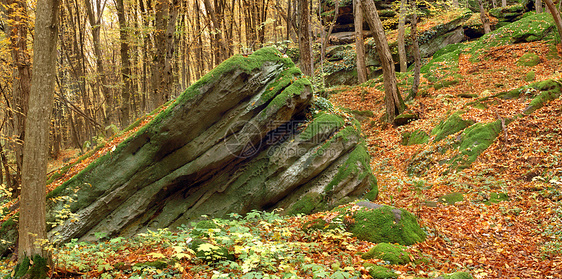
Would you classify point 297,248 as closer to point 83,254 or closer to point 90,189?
point 83,254

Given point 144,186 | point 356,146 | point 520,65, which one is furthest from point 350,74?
point 144,186

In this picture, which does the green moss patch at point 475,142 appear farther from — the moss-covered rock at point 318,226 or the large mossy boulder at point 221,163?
the moss-covered rock at point 318,226

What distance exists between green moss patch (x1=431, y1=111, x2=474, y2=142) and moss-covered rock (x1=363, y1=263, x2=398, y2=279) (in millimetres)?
8235

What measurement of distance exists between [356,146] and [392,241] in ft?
11.7

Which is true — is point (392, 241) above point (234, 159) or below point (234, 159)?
below

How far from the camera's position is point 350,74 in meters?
21.9

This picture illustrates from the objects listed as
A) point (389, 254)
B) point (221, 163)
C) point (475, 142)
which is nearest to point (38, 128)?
point (221, 163)

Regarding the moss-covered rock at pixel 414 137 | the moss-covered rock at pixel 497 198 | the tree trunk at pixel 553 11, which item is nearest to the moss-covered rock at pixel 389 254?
the moss-covered rock at pixel 497 198

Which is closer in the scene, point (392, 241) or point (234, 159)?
point (392, 241)

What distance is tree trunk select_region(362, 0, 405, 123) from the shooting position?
12984mm

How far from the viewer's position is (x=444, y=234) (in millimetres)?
6156

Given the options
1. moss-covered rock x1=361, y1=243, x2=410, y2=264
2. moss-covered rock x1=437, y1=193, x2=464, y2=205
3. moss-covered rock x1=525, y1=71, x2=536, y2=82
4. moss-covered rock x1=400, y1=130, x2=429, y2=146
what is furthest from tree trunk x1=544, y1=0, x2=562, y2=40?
moss-covered rock x1=361, y1=243, x2=410, y2=264

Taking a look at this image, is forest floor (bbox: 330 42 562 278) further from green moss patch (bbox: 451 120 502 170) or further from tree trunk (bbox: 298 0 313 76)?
tree trunk (bbox: 298 0 313 76)

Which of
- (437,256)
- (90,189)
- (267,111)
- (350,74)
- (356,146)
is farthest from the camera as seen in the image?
(350,74)
